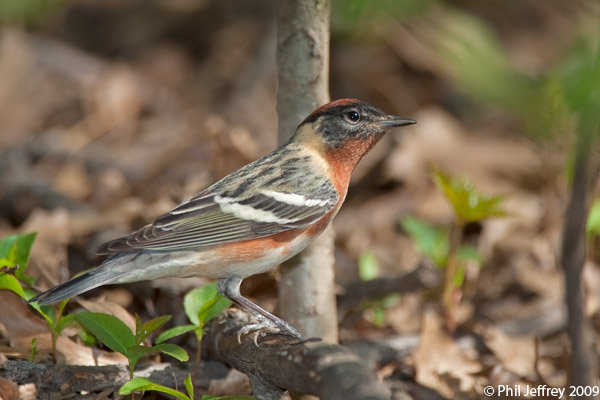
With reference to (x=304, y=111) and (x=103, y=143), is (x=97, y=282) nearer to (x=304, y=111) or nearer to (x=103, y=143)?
(x=304, y=111)

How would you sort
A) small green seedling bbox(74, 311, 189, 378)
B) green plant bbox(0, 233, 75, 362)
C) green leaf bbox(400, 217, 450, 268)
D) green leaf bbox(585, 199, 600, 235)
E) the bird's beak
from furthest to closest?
green leaf bbox(400, 217, 450, 268)
green leaf bbox(585, 199, 600, 235)
the bird's beak
green plant bbox(0, 233, 75, 362)
small green seedling bbox(74, 311, 189, 378)

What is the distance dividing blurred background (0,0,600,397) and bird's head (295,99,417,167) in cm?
48

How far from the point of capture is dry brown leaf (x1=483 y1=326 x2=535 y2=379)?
5113mm

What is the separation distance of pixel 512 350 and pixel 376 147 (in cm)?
386

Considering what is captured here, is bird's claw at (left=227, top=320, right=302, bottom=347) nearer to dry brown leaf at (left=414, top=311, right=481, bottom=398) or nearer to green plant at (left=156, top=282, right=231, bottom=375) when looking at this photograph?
green plant at (left=156, top=282, right=231, bottom=375)

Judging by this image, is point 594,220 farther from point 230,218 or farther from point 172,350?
point 172,350

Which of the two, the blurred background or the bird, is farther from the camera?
the bird

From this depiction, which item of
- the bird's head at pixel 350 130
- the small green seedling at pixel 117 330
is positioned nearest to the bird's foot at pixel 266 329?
the small green seedling at pixel 117 330

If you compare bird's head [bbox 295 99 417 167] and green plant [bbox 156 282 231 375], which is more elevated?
Result: bird's head [bbox 295 99 417 167]

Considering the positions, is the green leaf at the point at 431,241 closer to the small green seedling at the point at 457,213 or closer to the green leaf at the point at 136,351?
the small green seedling at the point at 457,213

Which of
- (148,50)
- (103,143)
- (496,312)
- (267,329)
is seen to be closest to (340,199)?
(267,329)

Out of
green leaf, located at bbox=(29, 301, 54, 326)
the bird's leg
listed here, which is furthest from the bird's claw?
green leaf, located at bbox=(29, 301, 54, 326)

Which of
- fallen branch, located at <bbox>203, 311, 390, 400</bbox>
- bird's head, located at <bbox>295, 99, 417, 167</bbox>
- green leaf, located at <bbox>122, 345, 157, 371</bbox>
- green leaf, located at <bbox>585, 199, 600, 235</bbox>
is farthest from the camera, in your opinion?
green leaf, located at <bbox>585, 199, 600, 235</bbox>

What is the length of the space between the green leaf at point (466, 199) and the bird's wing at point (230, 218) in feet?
2.77
